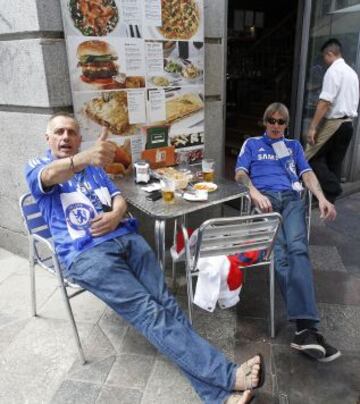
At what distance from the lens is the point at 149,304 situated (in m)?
1.87

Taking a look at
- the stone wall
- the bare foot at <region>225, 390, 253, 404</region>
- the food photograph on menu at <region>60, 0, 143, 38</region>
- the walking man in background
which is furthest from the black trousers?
the bare foot at <region>225, 390, 253, 404</region>

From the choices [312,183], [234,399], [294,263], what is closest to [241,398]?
[234,399]

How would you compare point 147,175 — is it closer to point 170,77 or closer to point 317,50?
point 170,77

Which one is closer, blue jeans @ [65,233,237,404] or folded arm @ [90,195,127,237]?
blue jeans @ [65,233,237,404]

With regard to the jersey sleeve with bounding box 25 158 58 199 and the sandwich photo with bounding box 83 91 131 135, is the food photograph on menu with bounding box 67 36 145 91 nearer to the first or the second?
the sandwich photo with bounding box 83 91 131 135

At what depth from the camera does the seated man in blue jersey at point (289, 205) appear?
6.95 ft

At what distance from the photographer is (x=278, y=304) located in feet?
8.74

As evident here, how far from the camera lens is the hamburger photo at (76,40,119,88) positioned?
250 centimetres

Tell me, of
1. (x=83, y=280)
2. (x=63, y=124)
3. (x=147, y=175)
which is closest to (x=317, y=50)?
(x=147, y=175)

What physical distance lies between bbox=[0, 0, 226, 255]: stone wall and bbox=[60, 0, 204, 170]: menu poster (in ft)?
0.34

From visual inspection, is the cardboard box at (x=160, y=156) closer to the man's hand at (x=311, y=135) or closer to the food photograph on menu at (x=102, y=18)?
the food photograph on menu at (x=102, y=18)

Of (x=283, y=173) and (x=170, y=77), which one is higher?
(x=170, y=77)

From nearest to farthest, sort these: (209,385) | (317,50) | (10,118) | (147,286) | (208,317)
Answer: (209,385)
(147,286)
(208,317)
(10,118)
(317,50)

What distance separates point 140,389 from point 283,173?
1855 mm
